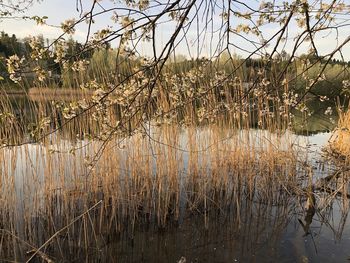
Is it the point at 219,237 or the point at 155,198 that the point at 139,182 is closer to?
the point at 155,198

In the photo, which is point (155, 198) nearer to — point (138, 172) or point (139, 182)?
point (139, 182)

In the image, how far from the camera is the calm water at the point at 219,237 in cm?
329

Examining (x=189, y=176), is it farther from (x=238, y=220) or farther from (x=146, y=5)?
(x=146, y=5)

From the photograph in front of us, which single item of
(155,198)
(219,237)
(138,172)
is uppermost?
(138,172)

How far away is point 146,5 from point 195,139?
2.47 meters

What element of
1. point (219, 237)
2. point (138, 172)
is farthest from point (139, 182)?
point (219, 237)

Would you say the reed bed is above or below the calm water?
above

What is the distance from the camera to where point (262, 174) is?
454cm

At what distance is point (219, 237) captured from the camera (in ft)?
12.0

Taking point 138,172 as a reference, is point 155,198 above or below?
below

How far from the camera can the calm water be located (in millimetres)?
3293

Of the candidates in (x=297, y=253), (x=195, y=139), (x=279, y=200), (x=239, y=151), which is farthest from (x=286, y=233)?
(x=195, y=139)

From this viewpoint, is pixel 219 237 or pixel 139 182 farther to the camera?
pixel 139 182

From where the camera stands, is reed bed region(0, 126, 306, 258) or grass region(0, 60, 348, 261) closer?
grass region(0, 60, 348, 261)
